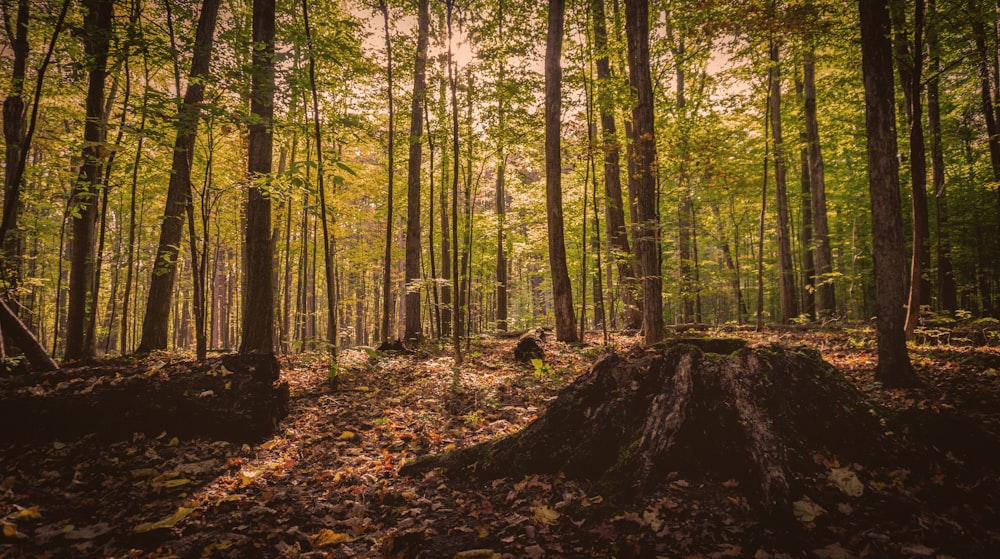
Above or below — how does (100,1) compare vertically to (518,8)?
below

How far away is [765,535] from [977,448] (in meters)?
2.47

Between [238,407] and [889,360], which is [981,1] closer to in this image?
[889,360]

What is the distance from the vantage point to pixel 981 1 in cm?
744

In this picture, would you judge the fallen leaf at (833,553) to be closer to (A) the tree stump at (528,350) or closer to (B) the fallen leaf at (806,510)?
(B) the fallen leaf at (806,510)

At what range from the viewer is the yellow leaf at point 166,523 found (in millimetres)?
3420

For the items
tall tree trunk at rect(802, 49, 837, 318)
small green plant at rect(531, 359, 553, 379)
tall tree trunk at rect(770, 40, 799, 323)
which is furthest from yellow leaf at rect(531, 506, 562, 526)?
tall tree trunk at rect(802, 49, 837, 318)

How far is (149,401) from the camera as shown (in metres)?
5.30

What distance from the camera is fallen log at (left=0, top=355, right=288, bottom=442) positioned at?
4.94 m

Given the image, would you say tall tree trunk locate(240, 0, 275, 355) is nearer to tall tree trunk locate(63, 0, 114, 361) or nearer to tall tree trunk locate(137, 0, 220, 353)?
tall tree trunk locate(137, 0, 220, 353)

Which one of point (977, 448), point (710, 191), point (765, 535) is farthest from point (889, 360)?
point (710, 191)

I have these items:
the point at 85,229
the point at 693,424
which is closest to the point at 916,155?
the point at 693,424

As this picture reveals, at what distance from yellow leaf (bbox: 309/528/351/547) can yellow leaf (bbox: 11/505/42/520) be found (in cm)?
256

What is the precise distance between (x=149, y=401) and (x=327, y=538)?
12.4 ft

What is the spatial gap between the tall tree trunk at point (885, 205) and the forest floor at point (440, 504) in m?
0.48
